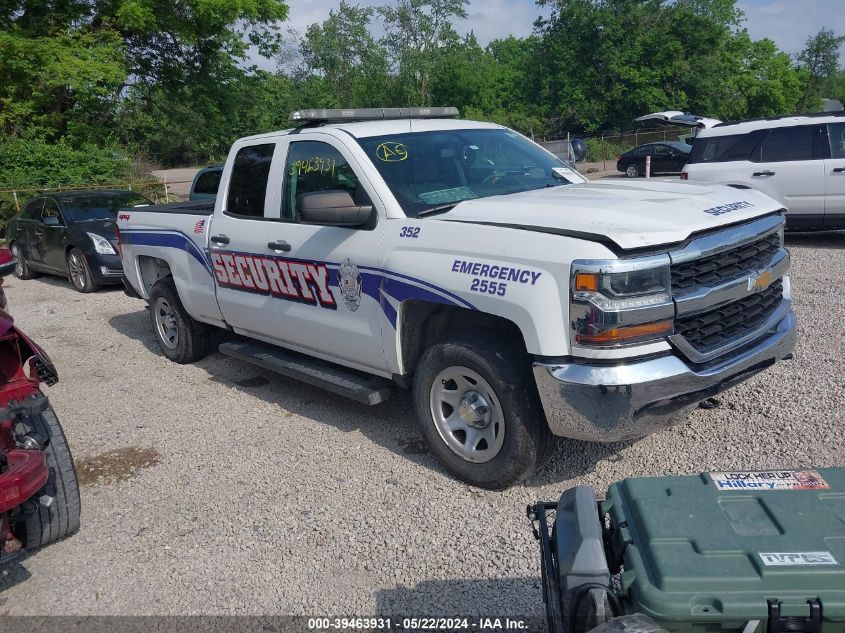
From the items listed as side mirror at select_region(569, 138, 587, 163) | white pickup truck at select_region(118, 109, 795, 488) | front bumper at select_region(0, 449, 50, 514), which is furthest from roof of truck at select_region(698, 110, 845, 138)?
front bumper at select_region(0, 449, 50, 514)

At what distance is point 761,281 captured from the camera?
13.0 feet

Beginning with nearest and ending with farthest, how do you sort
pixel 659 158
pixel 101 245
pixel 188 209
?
1. pixel 188 209
2. pixel 101 245
3. pixel 659 158

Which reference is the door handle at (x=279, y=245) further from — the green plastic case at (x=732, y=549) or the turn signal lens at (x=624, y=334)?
the green plastic case at (x=732, y=549)

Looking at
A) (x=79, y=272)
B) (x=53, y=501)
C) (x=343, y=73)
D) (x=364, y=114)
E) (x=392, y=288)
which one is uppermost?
(x=343, y=73)

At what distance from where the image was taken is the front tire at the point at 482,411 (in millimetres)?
3707

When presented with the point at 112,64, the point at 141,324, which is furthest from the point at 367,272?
the point at 112,64

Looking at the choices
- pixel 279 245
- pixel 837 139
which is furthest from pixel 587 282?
pixel 837 139

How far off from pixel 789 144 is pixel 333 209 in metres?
8.79

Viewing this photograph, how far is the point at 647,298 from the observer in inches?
133

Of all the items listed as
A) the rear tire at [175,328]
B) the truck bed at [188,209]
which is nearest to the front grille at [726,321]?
the truck bed at [188,209]

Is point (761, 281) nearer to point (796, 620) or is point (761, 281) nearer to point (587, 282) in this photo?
point (587, 282)

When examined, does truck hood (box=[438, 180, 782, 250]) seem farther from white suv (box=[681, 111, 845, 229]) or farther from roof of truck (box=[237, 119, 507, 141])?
white suv (box=[681, 111, 845, 229])

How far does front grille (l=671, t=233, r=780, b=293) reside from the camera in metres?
3.51

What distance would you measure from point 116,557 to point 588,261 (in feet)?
9.25
